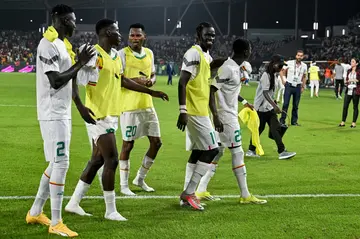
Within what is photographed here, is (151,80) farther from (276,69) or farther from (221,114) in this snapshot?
(276,69)

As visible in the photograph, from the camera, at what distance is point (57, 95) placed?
5.83m

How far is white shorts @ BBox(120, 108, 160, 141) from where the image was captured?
28.2ft

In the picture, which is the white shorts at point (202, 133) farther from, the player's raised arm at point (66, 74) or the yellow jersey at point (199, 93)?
the player's raised arm at point (66, 74)

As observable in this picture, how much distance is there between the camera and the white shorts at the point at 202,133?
7.32m

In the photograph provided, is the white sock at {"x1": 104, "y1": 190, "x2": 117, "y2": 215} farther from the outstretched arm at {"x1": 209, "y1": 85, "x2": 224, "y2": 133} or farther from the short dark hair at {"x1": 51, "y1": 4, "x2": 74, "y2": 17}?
the short dark hair at {"x1": 51, "y1": 4, "x2": 74, "y2": 17}

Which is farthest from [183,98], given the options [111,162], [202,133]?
[111,162]

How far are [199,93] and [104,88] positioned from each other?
134 centimetres

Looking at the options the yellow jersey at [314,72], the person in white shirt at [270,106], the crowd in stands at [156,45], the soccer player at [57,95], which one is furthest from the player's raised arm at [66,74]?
the crowd in stands at [156,45]

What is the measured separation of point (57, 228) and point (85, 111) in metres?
1.24

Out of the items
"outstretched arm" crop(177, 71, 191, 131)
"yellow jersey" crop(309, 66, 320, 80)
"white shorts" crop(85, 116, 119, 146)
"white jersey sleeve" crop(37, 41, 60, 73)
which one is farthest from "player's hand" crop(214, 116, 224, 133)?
"yellow jersey" crop(309, 66, 320, 80)

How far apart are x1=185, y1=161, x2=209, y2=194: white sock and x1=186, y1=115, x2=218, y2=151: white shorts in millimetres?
215

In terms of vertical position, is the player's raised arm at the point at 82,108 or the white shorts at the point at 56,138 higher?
the player's raised arm at the point at 82,108

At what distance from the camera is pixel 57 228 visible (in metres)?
6.01

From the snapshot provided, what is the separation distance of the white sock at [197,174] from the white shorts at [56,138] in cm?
200
